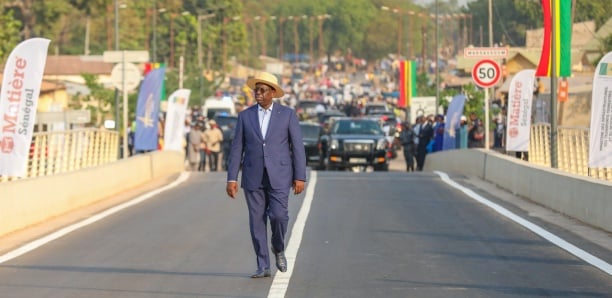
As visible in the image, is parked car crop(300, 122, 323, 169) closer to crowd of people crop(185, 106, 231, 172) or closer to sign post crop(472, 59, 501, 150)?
crowd of people crop(185, 106, 231, 172)

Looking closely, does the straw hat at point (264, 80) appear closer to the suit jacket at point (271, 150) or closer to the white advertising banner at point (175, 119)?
the suit jacket at point (271, 150)

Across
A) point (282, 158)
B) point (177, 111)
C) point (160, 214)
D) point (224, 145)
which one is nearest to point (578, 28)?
point (224, 145)

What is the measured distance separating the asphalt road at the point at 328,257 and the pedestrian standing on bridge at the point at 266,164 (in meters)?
0.50

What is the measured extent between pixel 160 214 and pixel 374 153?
21.6 m

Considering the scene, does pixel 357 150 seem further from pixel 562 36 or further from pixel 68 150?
pixel 562 36

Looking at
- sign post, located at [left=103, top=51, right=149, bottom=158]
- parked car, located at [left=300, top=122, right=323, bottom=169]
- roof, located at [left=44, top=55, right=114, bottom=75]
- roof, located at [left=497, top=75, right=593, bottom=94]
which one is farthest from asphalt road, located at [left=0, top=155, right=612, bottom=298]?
roof, located at [left=44, top=55, right=114, bottom=75]

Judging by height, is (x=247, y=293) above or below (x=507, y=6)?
below

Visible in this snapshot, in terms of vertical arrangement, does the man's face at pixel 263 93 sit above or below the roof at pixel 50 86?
above

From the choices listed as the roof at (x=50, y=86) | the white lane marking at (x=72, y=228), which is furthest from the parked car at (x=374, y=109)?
the white lane marking at (x=72, y=228)

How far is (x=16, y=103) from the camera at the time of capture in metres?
20.7

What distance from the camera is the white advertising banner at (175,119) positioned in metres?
40.5

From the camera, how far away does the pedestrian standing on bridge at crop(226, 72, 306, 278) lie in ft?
41.7

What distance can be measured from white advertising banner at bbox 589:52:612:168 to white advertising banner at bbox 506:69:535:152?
370 inches

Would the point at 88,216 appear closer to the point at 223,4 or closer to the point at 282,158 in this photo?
the point at 282,158
